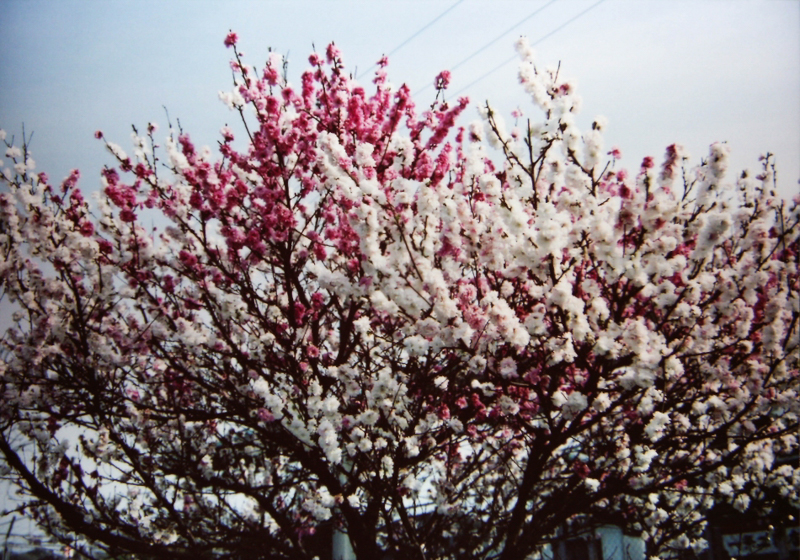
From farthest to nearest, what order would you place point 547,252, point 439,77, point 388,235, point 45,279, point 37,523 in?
point 37,523, point 45,279, point 439,77, point 388,235, point 547,252

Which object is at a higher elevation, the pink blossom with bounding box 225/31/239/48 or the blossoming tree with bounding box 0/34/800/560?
the pink blossom with bounding box 225/31/239/48

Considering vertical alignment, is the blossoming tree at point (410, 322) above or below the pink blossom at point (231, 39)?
below

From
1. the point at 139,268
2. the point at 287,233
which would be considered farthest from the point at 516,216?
the point at 139,268

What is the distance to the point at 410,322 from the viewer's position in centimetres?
447

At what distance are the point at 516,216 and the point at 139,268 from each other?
15.0 ft

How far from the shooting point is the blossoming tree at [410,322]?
4.08 m

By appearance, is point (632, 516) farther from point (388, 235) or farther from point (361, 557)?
point (388, 235)

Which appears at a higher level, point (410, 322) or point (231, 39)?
point (231, 39)

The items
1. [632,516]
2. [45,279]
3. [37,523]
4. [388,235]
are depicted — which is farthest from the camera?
[37,523]

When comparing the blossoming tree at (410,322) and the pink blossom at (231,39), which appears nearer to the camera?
the blossoming tree at (410,322)

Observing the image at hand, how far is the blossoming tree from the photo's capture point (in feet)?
13.4

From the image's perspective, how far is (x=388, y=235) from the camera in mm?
4277

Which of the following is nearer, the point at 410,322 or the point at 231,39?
the point at 410,322

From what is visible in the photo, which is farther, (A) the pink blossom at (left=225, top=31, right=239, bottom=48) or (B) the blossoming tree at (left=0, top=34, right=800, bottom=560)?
(A) the pink blossom at (left=225, top=31, right=239, bottom=48)
